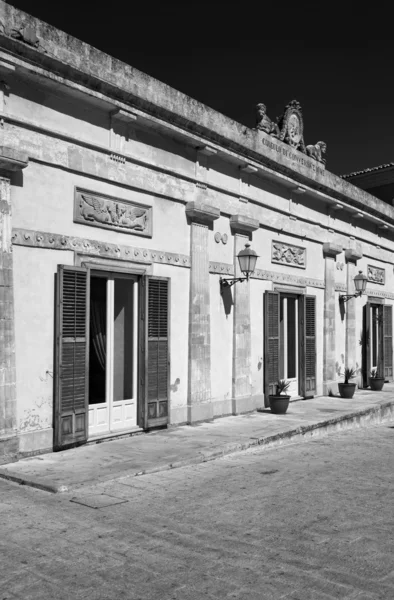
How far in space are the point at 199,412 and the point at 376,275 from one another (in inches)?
369

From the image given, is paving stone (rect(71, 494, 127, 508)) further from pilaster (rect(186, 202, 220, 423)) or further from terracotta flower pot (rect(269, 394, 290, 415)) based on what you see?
terracotta flower pot (rect(269, 394, 290, 415))

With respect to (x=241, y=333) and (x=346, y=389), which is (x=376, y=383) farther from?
(x=241, y=333)

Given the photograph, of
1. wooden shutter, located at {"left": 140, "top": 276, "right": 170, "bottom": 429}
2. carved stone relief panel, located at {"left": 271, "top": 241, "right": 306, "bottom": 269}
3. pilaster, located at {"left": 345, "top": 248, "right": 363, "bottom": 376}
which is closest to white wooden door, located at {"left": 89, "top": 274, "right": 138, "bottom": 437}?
wooden shutter, located at {"left": 140, "top": 276, "right": 170, "bottom": 429}

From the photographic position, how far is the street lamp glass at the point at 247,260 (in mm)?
11031

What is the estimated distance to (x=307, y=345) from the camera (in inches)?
545

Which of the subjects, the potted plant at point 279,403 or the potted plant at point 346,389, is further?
the potted plant at point 346,389

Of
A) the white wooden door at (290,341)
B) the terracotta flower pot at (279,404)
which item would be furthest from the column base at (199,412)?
the white wooden door at (290,341)

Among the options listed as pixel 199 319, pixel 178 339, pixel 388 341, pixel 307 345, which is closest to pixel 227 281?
pixel 199 319

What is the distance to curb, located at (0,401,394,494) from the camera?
6.29 metres

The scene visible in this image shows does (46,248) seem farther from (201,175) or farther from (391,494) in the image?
(391,494)

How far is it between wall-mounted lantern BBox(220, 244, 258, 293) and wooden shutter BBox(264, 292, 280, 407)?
4.23 feet

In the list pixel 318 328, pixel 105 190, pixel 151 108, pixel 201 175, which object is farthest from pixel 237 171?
pixel 318 328

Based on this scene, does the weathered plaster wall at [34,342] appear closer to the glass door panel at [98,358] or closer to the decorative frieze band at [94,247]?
the decorative frieze band at [94,247]

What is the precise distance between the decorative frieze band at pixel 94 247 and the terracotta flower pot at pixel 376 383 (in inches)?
313
